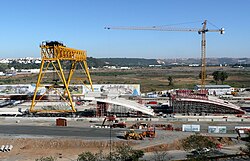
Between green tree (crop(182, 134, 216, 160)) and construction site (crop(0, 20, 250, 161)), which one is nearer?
green tree (crop(182, 134, 216, 160))

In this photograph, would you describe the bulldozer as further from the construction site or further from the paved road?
the paved road

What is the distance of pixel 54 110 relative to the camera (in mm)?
42500

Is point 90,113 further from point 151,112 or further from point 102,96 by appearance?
point 151,112

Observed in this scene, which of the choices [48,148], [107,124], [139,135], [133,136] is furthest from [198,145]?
[107,124]

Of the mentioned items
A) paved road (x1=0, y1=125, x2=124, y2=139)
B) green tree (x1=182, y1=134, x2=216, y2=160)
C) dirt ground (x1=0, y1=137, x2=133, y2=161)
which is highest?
green tree (x1=182, y1=134, x2=216, y2=160)

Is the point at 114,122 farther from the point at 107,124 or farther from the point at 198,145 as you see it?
the point at 198,145

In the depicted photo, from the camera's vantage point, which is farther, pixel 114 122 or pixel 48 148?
pixel 114 122

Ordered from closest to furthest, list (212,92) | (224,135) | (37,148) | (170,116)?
(37,148) < (224,135) < (170,116) < (212,92)

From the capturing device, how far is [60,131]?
33781 mm

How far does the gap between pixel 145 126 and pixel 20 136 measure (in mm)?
12555

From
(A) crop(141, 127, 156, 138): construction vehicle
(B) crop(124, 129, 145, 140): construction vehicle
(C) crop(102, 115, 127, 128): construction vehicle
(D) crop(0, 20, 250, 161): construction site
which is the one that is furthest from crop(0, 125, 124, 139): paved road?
(A) crop(141, 127, 156, 138): construction vehicle

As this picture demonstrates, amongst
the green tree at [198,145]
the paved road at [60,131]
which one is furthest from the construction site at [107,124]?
the green tree at [198,145]

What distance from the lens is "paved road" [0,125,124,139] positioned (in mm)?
32000

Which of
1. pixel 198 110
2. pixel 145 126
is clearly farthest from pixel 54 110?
pixel 198 110
